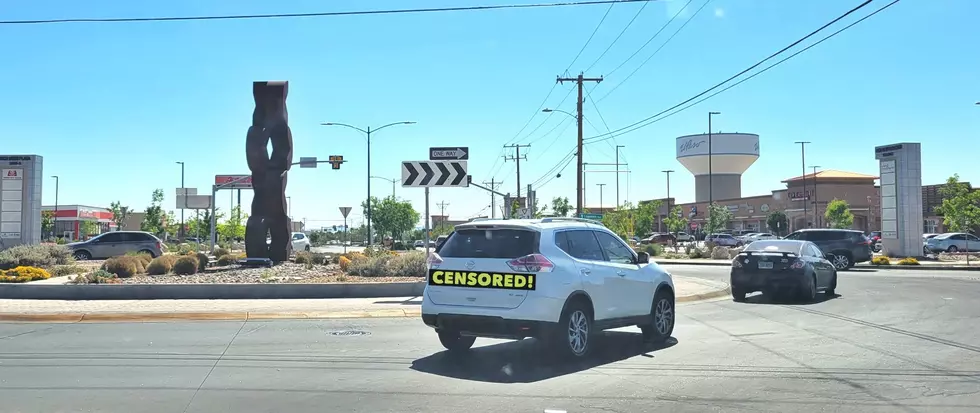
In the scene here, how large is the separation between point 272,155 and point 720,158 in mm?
104789

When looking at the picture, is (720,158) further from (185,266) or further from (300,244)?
(185,266)

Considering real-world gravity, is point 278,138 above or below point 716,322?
above

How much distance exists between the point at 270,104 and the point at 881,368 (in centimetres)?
2061

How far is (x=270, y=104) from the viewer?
25.1 meters

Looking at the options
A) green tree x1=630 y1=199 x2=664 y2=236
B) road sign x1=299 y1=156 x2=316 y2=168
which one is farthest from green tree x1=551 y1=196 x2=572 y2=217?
road sign x1=299 y1=156 x2=316 y2=168

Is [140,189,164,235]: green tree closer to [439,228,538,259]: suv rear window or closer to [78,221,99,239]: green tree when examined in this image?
[78,221,99,239]: green tree

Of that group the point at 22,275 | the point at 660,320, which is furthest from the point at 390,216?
the point at 660,320

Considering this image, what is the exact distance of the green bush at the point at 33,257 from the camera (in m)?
22.8

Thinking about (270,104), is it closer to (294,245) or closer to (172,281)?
(172,281)

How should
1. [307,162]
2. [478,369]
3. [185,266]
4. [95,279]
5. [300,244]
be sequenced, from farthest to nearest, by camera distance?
[300,244] < [307,162] < [185,266] < [95,279] < [478,369]

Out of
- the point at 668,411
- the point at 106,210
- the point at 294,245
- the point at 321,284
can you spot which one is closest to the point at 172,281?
the point at 321,284

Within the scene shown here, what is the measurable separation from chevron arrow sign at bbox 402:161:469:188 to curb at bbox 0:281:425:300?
232 cm

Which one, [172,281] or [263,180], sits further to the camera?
[263,180]

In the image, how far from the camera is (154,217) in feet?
259
